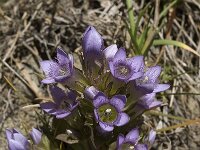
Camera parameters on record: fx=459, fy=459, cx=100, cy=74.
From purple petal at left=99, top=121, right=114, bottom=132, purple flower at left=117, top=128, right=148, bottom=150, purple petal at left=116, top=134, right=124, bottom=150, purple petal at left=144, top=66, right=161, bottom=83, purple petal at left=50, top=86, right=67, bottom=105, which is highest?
purple petal at left=50, top=86, right=67, bottom=105

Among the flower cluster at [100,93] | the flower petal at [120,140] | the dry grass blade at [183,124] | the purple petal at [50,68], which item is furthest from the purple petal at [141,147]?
the dry grass blade at [183,124]

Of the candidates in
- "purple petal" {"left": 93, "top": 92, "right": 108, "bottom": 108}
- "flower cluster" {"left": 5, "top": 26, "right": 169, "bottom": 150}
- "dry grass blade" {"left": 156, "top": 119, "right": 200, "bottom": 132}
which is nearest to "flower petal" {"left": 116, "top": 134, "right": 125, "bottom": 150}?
"flower cluster" {"left": 5, "top": 26, "right": 169, "bottom": 150}

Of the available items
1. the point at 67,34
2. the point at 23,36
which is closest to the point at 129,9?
Answer: the point at 67,34

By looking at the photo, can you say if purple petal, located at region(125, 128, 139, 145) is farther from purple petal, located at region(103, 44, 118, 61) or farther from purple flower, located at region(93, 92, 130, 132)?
purple petal, located at region(103, 44, 118, 61)

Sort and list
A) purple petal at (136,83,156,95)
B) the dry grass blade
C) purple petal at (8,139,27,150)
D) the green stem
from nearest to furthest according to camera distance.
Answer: purple petal at (136,83,156,95)
purple petal at (8,139,27,150)
the dry grass blade
the green stem

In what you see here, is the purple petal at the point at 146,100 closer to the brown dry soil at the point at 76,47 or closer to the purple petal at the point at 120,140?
the purple petal at the point at 120,140

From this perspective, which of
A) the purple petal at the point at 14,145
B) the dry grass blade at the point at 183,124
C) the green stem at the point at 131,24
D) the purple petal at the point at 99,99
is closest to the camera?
the purple petal at the point at 99,99

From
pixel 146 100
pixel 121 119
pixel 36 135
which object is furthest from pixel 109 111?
pixel 36 135
